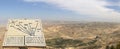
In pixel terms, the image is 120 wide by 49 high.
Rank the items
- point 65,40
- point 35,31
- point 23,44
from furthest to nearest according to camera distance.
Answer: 1. point 65,40
2. point 35,31
3. point 23,44

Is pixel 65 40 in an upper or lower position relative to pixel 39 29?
lower

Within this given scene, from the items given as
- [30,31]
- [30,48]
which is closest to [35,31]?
[30,31]

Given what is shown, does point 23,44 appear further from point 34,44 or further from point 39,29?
point 39,29

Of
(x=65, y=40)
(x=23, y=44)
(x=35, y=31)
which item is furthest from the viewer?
(x=65, y=40)

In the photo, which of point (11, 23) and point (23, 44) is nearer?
point (23, 44)

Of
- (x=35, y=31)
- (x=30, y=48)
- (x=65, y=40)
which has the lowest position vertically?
(x=65, y=40)

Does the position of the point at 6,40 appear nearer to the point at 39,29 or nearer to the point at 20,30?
the point at 20,30

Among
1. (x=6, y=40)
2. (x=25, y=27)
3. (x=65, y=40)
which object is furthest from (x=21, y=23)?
(x=65, y=40)

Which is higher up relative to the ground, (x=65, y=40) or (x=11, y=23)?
(x=11, y=23)
